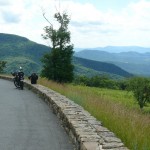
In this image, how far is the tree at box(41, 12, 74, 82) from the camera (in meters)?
66.7

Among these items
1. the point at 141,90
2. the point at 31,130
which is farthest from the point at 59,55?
the point at 31,130

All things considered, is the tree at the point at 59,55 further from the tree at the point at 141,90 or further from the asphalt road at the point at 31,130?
the asphalt road at the point at 31,130

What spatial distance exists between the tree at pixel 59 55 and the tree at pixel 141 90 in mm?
14607

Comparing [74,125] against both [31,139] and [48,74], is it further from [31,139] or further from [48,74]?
[48,74]

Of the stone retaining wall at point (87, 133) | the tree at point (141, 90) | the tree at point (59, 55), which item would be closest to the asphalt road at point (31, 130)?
the stone retaining wall at point (87, 133)

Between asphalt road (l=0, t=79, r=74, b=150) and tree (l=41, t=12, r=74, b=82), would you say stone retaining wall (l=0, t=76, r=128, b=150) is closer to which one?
asphalt road (l=0, t=79, r=74, b=150)

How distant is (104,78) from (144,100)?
68.1 m

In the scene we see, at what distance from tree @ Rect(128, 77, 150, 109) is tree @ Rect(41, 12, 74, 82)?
14607mm

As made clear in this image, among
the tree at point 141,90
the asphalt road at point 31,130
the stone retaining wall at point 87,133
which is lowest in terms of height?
the tree at point 141,90

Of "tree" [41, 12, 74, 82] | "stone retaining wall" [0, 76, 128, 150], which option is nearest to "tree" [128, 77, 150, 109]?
"tree" [41, 12, 74, 82]

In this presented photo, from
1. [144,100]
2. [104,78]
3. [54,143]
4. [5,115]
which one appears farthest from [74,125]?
[104,78]

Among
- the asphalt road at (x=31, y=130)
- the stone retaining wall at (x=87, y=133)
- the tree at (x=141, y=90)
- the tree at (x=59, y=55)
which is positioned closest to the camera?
the stone retaining wall at (x=87, y=133)

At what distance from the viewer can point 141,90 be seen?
56156 mm

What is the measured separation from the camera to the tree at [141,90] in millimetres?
55688
